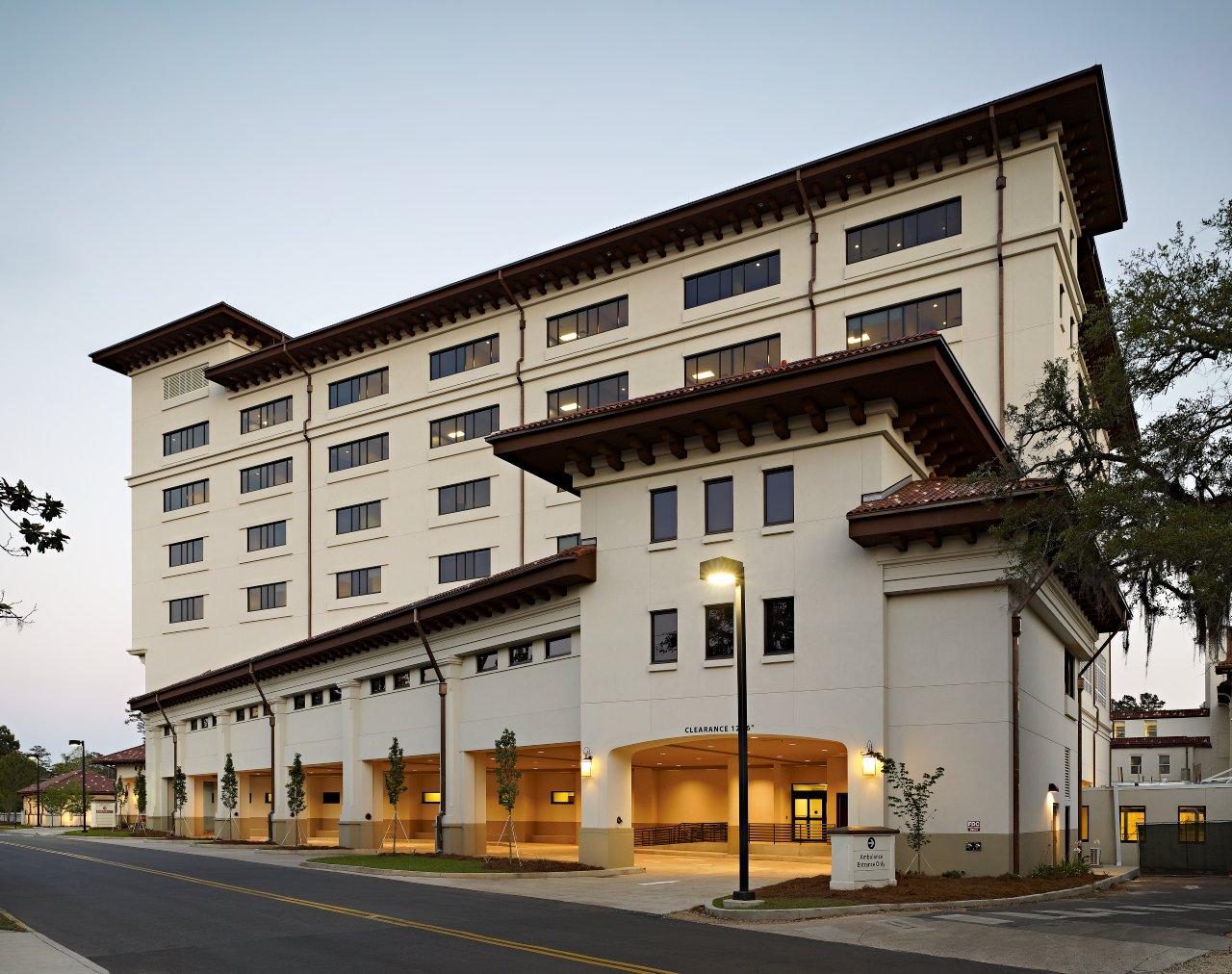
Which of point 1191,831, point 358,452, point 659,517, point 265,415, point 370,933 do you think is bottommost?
point 1191,831

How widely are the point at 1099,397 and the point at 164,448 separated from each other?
61853mm

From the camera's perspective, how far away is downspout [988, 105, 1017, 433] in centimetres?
3991

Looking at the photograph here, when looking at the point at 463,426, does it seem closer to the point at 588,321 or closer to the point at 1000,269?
the point at 588,321

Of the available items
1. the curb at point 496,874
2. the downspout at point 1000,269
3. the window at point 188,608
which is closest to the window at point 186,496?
the window at point 188,608

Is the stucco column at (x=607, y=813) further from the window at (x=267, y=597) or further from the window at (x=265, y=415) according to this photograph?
the window at (x=265, y=415)

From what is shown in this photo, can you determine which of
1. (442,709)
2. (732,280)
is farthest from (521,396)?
(442,709)

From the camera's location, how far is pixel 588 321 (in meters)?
52.4

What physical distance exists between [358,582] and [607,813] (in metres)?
Result: 29.3

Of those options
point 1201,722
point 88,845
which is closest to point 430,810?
point 88,845

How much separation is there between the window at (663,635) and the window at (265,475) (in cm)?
3661

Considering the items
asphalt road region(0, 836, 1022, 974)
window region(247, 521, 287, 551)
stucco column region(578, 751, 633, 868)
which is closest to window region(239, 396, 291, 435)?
window region(247, 521, 287, 551)

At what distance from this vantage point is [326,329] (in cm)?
6131

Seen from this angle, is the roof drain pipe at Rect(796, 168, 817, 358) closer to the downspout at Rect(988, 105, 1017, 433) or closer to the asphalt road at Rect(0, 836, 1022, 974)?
the downspout at Rect(988, 105, 1017, 433)

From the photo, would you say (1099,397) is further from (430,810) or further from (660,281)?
(430,810)
